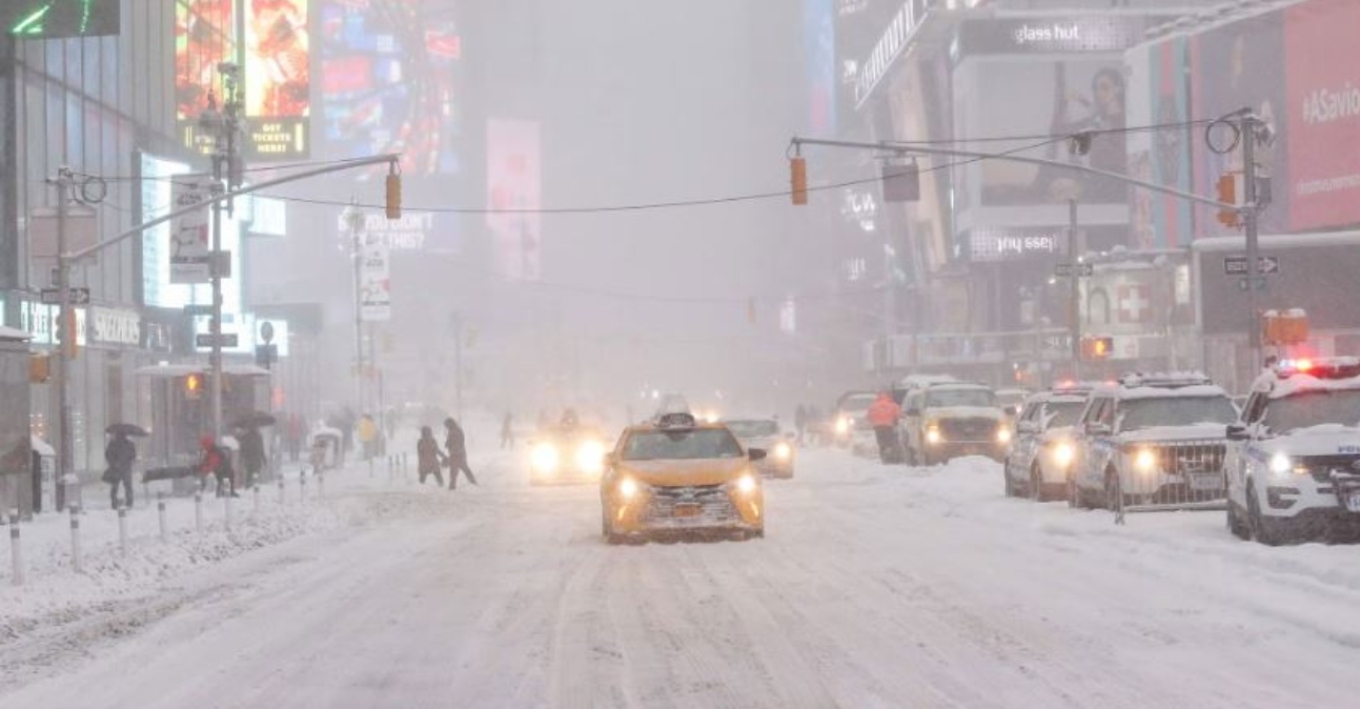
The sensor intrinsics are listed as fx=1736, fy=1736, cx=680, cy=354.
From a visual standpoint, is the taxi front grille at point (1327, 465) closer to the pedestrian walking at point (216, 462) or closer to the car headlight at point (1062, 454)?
the car headlight at point (1062, 454)

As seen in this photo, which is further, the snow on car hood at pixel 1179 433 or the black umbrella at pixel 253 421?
the black umbrella at pixel 253 421

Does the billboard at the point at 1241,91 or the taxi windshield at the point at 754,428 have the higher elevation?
the billboard at the point at 1241,91

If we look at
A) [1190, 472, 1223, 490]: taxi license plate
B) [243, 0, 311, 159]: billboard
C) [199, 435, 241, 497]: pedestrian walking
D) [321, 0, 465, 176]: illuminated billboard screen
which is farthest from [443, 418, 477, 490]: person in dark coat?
[321, 0, 465, 176]: illuminated billboard screen

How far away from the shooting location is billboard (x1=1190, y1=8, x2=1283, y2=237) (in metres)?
65.3

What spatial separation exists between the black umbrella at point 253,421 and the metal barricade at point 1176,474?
23.3 metres

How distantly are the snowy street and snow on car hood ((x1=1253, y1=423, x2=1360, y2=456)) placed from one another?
1183mm

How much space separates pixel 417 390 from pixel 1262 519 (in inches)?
5953

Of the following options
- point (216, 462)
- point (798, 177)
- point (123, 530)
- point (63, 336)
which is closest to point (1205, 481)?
point (798, 177)

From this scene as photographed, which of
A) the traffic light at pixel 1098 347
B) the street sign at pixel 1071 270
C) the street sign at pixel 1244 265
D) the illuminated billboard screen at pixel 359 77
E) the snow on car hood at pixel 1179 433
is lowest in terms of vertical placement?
the snow on car hood at pixel 1179 433

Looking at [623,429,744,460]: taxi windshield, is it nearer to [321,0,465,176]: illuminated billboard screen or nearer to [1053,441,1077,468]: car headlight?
[1053,441,1077,468]: car headlight

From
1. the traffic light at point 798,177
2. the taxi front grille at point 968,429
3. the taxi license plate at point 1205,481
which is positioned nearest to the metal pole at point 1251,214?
the traffic light at point 798,177

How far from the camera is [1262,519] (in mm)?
18312

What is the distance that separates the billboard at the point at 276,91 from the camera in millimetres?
78375

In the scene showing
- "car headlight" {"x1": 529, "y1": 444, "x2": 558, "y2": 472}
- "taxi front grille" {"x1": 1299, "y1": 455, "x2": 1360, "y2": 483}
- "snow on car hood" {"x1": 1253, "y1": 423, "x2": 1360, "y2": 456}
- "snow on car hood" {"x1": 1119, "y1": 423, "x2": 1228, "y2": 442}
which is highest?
"snow on car hood" {"x1": 1253, "y1": 423, "x2": 1360, "y2": 456}
